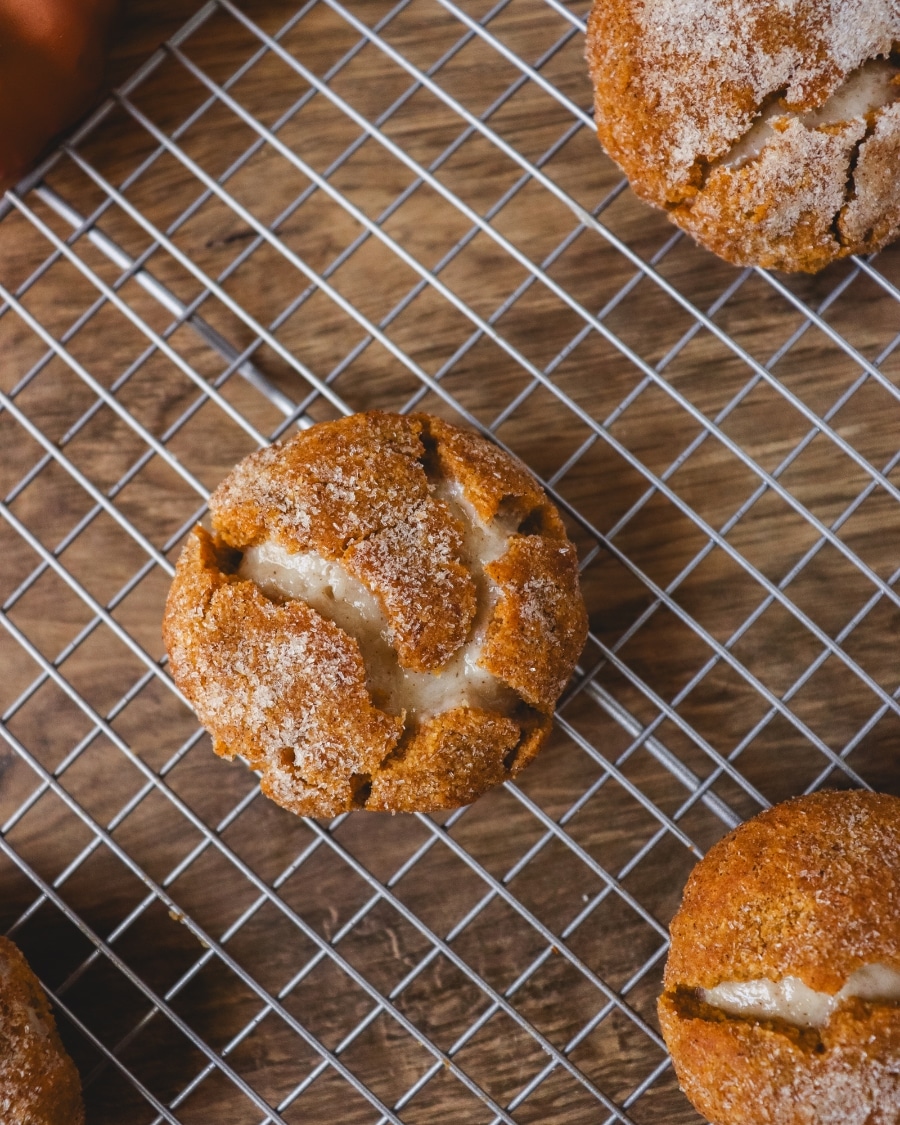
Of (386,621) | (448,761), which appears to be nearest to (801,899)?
(448,761)

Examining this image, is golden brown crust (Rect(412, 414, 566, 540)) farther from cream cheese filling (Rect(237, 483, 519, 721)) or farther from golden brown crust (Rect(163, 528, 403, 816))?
golden brown crust (Rect(163, 528, 403, 816))

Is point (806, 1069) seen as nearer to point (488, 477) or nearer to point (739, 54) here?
point (488, 477)

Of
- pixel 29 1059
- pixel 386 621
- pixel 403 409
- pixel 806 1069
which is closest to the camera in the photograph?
pixel 806 1069

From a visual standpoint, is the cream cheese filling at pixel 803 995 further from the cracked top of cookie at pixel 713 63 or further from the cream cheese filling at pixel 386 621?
the cracked top of cookie at pixel 713 63

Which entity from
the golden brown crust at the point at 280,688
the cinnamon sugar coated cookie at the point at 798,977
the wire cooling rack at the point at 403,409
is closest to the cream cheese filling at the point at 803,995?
the cinnamon sugar coated cookie at the point at 798,977

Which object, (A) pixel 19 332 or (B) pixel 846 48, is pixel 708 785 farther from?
(A) pixel 19 332
